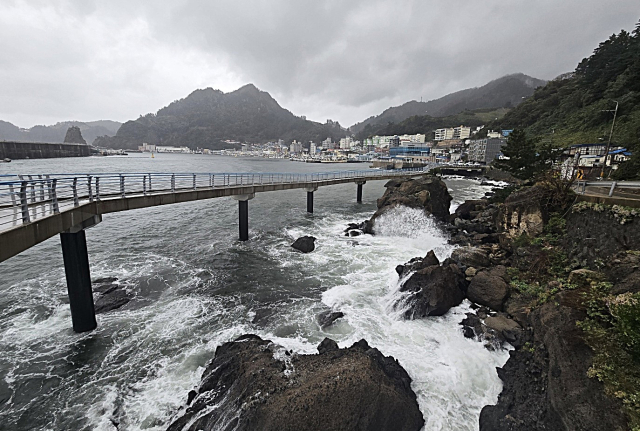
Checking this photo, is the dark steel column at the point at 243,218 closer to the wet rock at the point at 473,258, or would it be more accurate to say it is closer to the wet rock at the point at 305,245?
the wet rock at the point at 305,245

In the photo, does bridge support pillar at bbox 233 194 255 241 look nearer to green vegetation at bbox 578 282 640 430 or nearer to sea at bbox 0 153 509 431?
sea at bbox 0 153 509 431

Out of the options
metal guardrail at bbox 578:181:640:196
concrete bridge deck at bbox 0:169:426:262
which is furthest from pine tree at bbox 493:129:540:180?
concrete bridge deck at bbox 0:169:426:262

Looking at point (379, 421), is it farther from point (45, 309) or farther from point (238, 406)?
point (45, 309)

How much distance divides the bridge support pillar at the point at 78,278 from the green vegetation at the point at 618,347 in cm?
1774

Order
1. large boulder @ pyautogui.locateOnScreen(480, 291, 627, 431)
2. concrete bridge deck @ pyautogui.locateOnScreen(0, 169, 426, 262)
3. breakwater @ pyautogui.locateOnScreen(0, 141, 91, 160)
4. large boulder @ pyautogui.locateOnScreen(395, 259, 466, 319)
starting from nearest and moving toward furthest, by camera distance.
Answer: large boulder @ pyautogui.locateOnScreen(480, 291, 627, 431) < concrete bridge deck @ pyautogui.locateOnScreen(0, 169, 426, 262) < large boulder @ pyautogui.locateOnScreen(395, 259, 466, 319) < breakwater @ pyautogui.locateOnScreen(0, 141, 91, 160)

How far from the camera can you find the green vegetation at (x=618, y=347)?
586 cm

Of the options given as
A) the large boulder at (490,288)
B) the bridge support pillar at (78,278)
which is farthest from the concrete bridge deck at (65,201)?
the large boulder at (490,288)

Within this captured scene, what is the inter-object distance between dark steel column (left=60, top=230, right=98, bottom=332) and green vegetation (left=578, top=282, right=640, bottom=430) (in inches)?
698

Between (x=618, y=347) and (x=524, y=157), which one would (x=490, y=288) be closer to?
(x=618, y=347)

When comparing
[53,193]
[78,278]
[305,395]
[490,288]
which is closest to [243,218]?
[78,278]

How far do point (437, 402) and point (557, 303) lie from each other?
528cm

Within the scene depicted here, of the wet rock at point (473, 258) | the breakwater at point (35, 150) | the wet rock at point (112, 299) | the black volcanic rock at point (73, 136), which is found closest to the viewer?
the wet rock at point (112, 299)

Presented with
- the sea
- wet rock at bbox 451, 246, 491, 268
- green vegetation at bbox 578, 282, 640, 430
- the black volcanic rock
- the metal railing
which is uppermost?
the black volcanic rock

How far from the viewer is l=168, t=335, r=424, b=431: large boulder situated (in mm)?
6754
